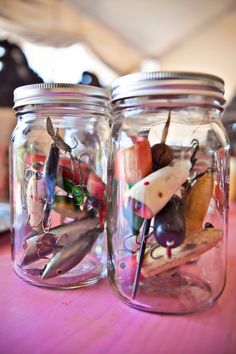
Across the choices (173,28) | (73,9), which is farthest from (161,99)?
(173,28)

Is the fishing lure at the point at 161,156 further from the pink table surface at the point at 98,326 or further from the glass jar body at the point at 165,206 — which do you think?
the pink table surface at the point at 98,326

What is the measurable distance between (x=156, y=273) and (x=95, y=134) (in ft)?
0.64

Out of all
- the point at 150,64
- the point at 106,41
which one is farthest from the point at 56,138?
the point at 150,64

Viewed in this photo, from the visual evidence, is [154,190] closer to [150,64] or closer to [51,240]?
[51,240]

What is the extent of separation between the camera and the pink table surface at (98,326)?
0.66ft

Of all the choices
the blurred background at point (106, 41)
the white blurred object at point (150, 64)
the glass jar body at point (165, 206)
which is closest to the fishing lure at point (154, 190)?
the glass jar body at point (165, 206)

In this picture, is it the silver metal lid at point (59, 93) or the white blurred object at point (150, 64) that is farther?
the white blurred object at point (150, 64)

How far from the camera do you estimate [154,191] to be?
23 centimetres

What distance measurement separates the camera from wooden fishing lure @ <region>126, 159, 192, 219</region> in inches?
8.9

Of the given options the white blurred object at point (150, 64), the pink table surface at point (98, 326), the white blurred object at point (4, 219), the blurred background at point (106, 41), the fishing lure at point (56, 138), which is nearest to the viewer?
the pink table surface at point (98, 326)

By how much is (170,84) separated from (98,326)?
0.64ft

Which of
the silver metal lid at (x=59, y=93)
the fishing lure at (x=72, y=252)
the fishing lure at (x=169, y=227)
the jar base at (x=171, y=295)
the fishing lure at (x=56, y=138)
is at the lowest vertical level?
the jar base at (x=171, y=295)

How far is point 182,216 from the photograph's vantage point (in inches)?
9.5

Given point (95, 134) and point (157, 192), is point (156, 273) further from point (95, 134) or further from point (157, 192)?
point (95, 134)
